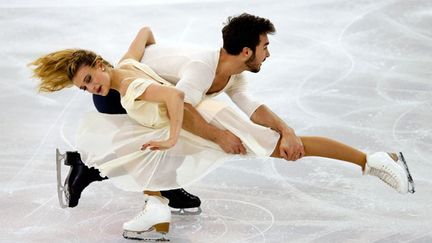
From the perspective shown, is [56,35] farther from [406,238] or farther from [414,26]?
[406,238]

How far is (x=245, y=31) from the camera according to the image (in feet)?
14.2

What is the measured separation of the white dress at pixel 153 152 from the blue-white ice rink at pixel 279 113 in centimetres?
29

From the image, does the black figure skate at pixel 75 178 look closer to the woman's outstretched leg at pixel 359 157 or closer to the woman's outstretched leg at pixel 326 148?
the woman's outstretched leg at pixel 359 157

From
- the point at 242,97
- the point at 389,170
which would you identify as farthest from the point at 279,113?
the point at 389,170

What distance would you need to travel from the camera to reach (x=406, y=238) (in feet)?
13.7

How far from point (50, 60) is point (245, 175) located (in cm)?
133

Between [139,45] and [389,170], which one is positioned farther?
[139,45]

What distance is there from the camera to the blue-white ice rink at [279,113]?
4.40 meters

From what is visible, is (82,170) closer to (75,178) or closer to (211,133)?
(75,178)

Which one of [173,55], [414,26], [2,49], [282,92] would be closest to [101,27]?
[2,49]

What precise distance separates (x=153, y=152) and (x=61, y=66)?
1.86 feet

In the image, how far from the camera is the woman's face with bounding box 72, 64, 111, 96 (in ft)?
13.8

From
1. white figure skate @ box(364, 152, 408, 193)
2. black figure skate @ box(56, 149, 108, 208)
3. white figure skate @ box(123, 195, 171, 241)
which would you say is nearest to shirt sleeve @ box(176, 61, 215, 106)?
white figure skate @ box(123, 195, 171, 241)

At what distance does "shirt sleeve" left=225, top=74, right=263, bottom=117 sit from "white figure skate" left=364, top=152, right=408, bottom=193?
60cm
